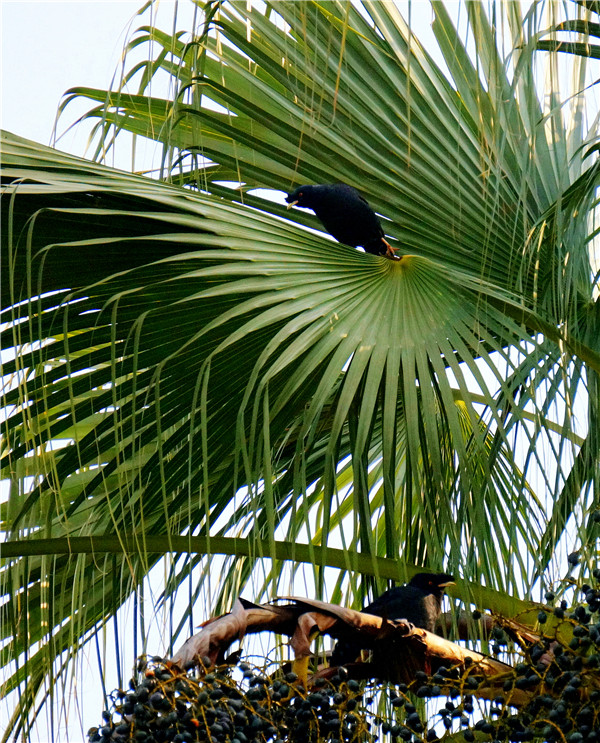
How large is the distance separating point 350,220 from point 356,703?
0.97m

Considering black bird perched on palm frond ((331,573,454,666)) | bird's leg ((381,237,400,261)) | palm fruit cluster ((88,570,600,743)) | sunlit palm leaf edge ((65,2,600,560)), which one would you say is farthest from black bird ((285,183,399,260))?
palm fruit cluster ((88,570,600,743))

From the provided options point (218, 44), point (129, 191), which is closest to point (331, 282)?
point (129, 191)

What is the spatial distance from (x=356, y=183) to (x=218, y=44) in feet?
1.21

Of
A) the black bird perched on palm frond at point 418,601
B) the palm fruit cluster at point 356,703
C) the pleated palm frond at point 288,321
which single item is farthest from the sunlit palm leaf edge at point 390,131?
the palm fruit cluster at point 356,703

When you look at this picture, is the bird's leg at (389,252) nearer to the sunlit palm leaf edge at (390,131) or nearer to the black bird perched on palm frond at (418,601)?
the sunlit palm leaf edge at (390,131)

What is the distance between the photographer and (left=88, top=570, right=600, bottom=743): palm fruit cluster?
0.89 m

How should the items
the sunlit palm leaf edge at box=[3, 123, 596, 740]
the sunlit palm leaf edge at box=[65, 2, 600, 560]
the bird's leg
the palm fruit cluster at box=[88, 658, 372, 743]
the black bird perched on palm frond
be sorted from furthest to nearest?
the sunlit palm leaf edge at box=[65, 2, 600, 560], the bird's leg, the sunlit palm leaf edge at box=[3, 123, 596, 740], the black bird perched on palm frond, the palm fruit cluster at box=[88, 658, 372, 743]

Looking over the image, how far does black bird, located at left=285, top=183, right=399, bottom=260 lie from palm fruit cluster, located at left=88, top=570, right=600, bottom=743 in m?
0.86

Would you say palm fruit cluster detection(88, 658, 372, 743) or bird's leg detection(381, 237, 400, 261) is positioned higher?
bird's leg detection(381, 237, 400, 261)

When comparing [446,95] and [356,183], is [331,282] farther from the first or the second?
[446,95]

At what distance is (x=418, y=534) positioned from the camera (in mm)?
2035

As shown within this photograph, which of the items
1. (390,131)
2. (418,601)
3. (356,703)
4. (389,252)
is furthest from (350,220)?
(356,703)

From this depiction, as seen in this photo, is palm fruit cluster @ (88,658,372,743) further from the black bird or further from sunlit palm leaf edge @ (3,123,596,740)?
the black bird

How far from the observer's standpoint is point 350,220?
69.0 inches
